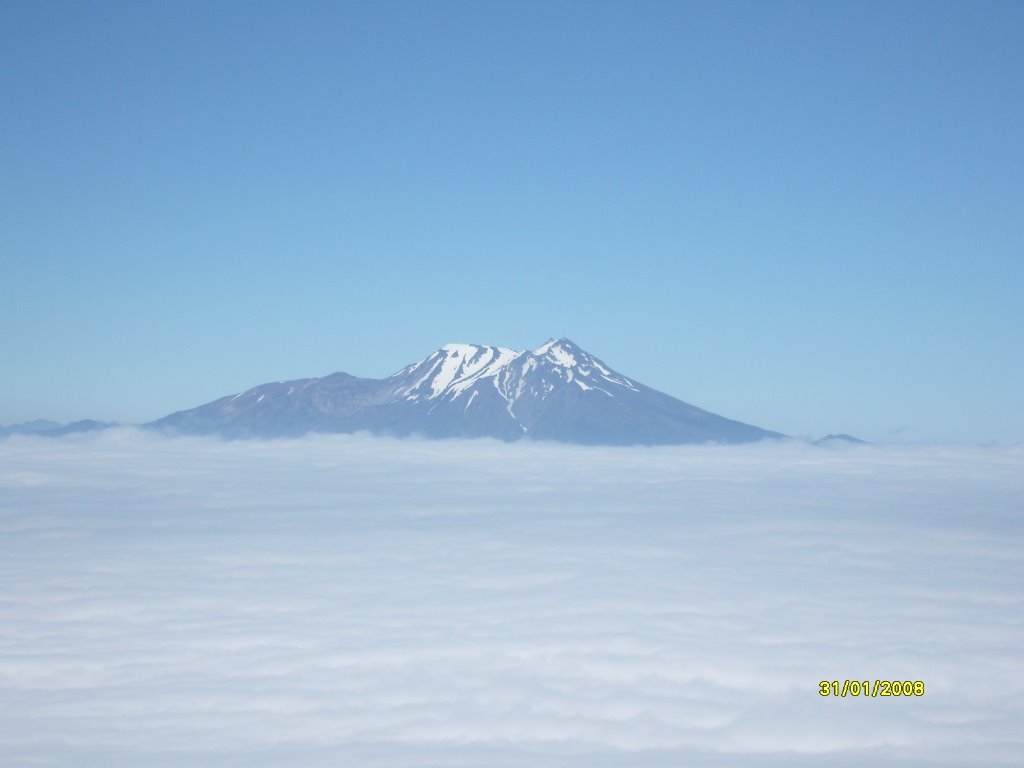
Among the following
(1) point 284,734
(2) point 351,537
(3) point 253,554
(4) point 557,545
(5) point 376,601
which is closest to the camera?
(1) point 284,734

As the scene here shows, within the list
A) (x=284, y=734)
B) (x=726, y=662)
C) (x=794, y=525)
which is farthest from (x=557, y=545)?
(x=284, y=734)

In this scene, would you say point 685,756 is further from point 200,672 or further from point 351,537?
point 351,537

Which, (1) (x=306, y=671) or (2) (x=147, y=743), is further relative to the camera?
(1) (x=306, y=671)
